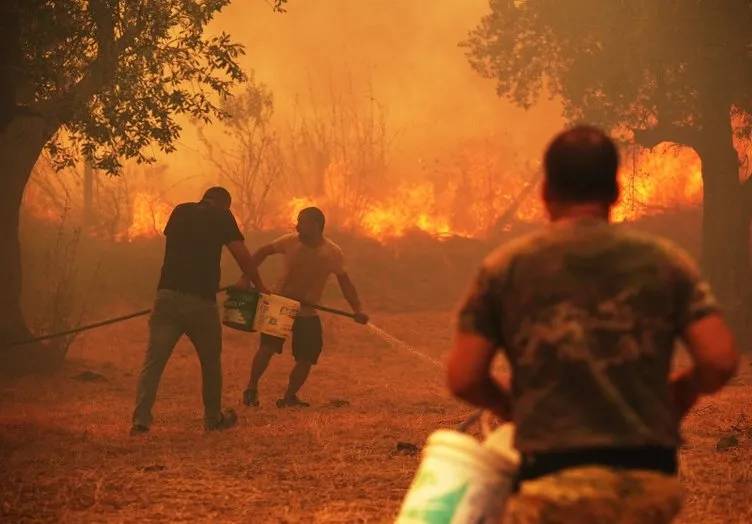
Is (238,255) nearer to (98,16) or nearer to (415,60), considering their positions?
(98,16)

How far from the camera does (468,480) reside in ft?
Result: 8.98

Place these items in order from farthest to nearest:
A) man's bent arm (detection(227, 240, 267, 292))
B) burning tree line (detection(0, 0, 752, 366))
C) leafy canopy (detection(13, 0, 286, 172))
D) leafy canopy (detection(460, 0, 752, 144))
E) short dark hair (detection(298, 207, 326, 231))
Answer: leafy canopy (detection(460, 0, 752, 144)) → burning tree line (detection(0, 0, 752, 366)) → leafy canopy (detection(13, 0, 286, 172)) → short dark hair (detection(298, 207, 326, 231)) → man's bent arm (detection(227, 240, 267, 292))

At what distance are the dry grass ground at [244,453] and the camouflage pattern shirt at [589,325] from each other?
3494 millimetres

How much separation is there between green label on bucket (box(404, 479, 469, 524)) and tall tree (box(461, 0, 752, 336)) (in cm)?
1544

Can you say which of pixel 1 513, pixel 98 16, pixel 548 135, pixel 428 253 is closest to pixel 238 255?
pixel 1 513

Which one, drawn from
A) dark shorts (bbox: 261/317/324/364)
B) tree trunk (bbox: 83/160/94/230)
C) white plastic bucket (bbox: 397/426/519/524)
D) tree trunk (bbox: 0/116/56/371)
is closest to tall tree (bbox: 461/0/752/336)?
dark shorts (bbox: 261/317/324/364)

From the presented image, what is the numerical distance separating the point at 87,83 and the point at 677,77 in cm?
1021

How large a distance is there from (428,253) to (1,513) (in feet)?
61.5

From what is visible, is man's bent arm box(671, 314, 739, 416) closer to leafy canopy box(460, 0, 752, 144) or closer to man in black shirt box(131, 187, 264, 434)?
man in black shirt box(131, 187, 264, 434)

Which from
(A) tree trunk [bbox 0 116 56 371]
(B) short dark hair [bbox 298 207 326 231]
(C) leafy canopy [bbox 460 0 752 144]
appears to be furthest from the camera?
(C) leafy canopy [bbox 460 0 752 144]

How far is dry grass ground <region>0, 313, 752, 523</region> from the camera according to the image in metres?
6.07

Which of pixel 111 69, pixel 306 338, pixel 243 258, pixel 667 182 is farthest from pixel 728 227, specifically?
pixel 243 258

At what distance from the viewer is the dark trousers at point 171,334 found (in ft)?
27.8

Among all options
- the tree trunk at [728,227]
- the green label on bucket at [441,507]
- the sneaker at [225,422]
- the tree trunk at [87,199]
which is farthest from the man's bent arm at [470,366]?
the tree trunk at [87,199]
